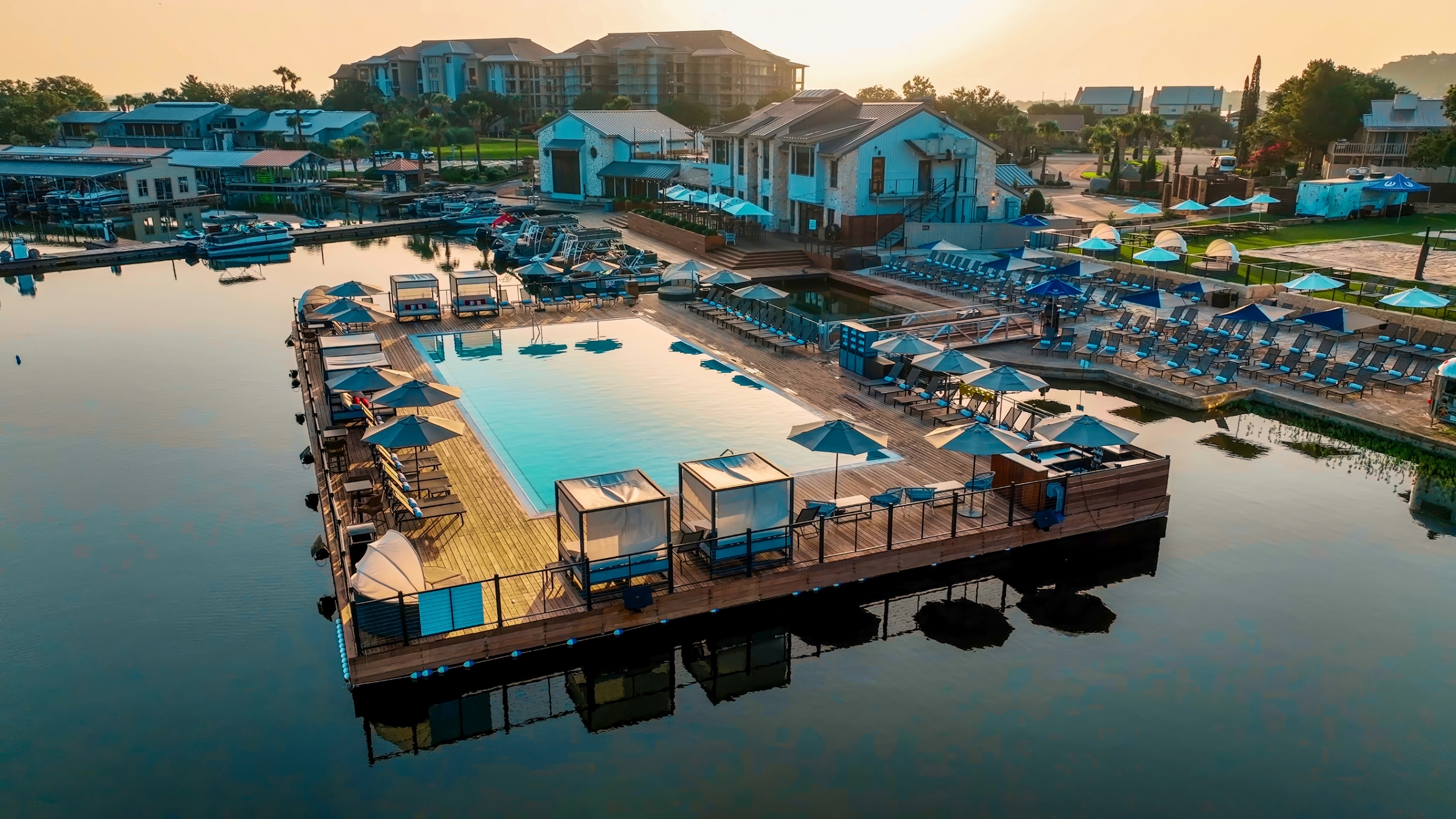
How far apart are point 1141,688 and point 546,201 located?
209ft

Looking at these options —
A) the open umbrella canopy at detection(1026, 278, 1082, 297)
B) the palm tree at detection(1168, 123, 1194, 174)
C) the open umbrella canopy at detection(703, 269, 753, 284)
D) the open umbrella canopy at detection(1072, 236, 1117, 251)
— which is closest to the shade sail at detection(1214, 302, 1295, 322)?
the open umbrella canopy at detection(1026, 278, 1082, 297)

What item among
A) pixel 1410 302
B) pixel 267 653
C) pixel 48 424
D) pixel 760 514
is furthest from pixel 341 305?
pixel 1410 302

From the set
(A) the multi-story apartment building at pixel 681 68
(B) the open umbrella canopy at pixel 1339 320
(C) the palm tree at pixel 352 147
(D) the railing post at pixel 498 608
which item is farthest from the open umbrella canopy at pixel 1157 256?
(A) the multi-story apartment building at pixel 681 68

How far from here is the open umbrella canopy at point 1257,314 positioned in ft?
94.1

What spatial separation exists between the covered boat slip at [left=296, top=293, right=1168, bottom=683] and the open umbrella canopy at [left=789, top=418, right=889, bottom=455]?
856 mm

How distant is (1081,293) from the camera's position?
1293 inches

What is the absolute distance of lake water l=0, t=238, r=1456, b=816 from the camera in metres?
12.5

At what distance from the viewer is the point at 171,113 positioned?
363 feet

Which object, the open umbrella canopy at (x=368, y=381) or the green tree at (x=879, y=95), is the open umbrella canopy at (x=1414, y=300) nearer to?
the open umbrella canopy at (x=368, y=381)

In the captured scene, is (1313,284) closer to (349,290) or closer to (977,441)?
(977,441)

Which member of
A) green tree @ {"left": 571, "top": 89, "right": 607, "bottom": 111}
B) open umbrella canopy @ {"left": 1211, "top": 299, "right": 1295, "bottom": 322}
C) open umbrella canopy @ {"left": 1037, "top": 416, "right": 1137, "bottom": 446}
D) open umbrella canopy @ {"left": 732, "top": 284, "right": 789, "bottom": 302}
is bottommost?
open umbrella canopy @ {"left": 1037, "top": 416, "right": 1137, "bottom": 446}

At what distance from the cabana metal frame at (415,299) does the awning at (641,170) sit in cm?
3212

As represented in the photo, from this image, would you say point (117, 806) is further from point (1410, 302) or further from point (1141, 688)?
point (1410, 302)

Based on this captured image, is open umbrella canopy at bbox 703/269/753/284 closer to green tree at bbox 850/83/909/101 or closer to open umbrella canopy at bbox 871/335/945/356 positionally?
Result: open umbrella canopy at bbox 871/335/945/356
